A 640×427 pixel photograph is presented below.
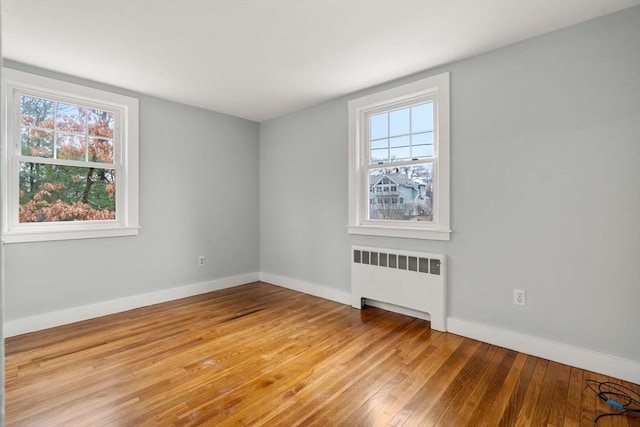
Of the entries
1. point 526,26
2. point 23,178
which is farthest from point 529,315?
point 23,178

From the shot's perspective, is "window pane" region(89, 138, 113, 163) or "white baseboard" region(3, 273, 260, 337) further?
"window pane" region(89, 138, 113, 163)

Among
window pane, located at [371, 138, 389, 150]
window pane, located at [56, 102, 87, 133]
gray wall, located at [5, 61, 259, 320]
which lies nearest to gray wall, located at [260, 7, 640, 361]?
window pane, located at [371, 138, 389, 150]

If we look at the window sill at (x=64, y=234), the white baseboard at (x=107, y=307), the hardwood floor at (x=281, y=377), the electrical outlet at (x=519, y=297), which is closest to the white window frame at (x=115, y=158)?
the window sill at (x=64, y=234)

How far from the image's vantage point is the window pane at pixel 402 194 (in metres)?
3.31

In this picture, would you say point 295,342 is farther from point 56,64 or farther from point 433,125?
point 56,64

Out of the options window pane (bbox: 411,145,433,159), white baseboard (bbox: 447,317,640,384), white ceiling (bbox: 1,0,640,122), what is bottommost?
white baseboard (bbox: 447,317,640,384)

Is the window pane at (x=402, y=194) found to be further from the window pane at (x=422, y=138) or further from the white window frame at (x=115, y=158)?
the white window frame at (x=115, y=158)

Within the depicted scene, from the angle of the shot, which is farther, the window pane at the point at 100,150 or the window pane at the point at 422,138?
the window pane at the point at 100,150

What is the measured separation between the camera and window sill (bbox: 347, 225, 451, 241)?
310 cm

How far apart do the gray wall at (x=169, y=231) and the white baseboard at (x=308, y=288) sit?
0.33 m

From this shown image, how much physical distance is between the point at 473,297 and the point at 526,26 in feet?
7.15

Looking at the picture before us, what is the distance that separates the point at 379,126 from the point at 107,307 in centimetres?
348

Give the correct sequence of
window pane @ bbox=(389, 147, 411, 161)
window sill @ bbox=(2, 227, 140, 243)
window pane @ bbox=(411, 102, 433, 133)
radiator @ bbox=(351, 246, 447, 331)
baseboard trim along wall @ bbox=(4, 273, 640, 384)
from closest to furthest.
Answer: baseboard trim along wall @ bbox=(4, 273, 640, 384) < window sill @ bbox=(2, 227, 140, 243) < radiator @ bbox=(351, 246, 447, 331) < window pane @ bbox=(411, 102, 433, 133) < window pane @ bbox=(389, 147, 411, 161)

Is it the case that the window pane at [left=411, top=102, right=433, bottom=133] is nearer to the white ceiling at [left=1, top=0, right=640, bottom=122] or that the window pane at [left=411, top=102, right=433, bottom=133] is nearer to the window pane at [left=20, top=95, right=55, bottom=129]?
the white ceiling at [left=1, top=0, right=640, bottom=122]
